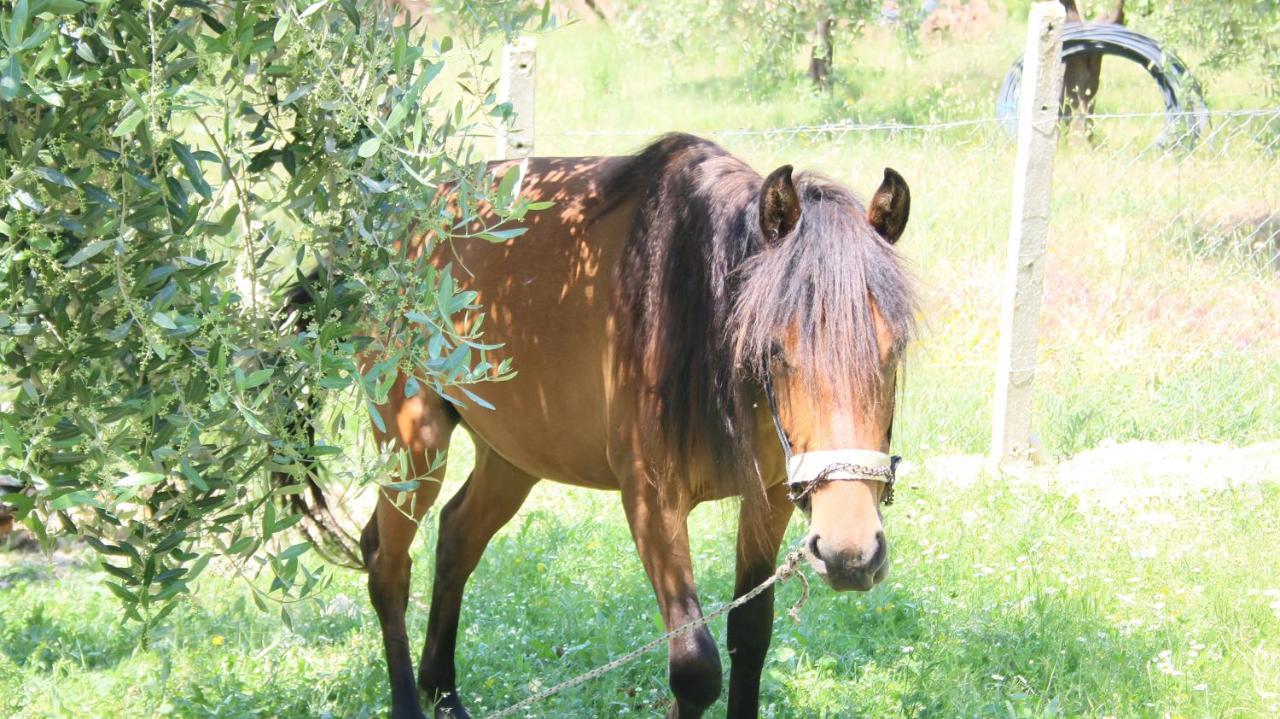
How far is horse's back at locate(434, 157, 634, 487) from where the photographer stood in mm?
3516

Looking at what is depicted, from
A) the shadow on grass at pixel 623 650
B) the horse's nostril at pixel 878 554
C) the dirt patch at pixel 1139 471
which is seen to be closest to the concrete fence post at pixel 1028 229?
the dirt patch at pixel 1139 471

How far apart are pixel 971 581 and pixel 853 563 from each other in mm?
2258

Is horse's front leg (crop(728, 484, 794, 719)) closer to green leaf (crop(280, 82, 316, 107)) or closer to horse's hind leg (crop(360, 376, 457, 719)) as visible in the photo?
horse's hind leg (crop(360, 376, 457, 719))

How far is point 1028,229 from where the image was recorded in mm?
5902

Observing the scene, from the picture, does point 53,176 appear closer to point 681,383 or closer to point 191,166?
point 191,166

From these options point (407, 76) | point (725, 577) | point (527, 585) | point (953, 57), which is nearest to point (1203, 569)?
point (725, 577)

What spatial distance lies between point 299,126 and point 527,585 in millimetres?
2875

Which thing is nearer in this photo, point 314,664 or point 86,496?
point 86,496

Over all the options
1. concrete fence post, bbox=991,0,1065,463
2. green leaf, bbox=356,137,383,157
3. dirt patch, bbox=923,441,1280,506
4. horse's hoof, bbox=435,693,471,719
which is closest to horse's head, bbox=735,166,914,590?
green leaf, bbox=356,137,383,157

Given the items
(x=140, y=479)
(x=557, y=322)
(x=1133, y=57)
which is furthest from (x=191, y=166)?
(x=1133, y=57)

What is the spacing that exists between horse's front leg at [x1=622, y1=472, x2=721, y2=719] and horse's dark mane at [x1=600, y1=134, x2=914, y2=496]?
18cm

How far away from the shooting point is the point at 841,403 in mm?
2707

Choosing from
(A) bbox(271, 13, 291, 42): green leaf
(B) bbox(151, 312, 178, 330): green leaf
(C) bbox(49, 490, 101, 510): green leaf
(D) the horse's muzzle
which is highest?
(A) bbox(271, 13, 291, 42): green leaf

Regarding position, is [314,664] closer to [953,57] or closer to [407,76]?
[407,76]
